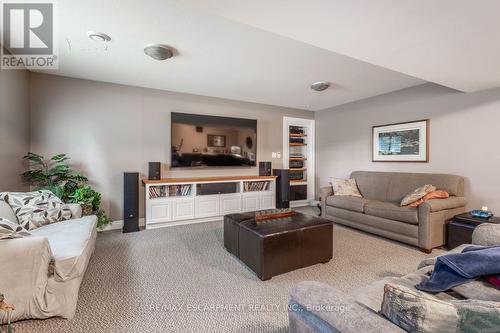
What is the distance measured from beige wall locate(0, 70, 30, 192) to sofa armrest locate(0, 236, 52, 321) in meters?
1.78

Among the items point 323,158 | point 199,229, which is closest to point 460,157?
point 323,158

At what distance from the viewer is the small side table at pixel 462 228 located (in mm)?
2604

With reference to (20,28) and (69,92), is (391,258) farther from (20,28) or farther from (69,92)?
(69,92)

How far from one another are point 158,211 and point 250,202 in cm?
170

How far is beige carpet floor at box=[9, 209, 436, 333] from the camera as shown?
160 cm

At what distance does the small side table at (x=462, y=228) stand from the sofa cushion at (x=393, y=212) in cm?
41

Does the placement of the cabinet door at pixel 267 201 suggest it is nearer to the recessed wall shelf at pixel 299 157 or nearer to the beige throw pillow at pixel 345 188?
the recessed wall shelf at pixel 299 157

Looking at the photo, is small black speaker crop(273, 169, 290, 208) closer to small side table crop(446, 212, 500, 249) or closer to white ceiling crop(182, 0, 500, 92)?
small side table crop(446, 212, 500, 249)

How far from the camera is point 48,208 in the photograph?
248 centimetres

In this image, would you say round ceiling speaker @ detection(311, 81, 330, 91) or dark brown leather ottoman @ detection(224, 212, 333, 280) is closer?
dark brown leather ottoman @ detection(224, 212, 333, 280)

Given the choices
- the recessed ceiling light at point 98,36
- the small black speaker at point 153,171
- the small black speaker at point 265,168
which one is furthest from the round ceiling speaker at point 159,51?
the small black speaker at point 265,168

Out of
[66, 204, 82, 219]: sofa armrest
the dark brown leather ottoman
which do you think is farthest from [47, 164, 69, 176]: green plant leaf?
the dark brown leather ottoman

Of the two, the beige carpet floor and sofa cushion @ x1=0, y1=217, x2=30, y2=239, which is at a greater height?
sofa cushion @ x1=0, y1=217, x2=30, y2=239

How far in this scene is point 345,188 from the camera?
4133mm
